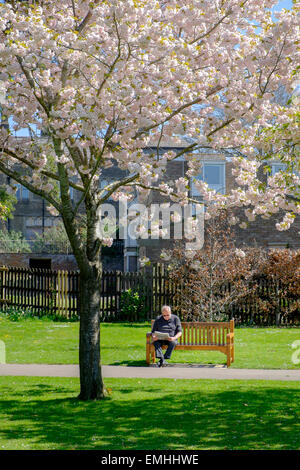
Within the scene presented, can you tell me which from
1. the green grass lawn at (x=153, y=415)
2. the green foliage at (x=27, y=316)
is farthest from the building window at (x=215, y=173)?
the green grass lawn at (x=153, y=415)

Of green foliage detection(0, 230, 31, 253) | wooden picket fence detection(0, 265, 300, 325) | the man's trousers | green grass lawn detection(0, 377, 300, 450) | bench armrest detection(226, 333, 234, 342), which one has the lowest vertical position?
green grass lawn detection(0, 377, 300, 450)

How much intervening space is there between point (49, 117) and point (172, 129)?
2.14m

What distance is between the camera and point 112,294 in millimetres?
22969

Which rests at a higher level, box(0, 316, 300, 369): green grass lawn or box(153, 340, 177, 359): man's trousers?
box(153, 340, 177, 359): man's trousers

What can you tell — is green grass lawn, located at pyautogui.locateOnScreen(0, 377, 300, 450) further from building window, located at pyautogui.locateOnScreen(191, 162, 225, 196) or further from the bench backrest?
building window, located at pyautogui.locateOnScreen(191, 162, 225, 196)

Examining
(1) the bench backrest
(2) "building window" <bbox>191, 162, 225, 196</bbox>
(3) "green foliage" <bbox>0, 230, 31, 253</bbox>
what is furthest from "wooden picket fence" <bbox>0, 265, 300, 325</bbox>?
(3) "green foliage" <bbox>0, 230, 31, 253</bbox>

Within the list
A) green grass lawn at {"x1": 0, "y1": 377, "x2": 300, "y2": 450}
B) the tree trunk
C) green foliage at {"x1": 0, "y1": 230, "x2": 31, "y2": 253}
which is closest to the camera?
green grass lawn at {"x1": 0, "y1": 377, "x2": 300, "y2": 450}

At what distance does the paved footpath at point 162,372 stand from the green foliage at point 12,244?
31971 mm

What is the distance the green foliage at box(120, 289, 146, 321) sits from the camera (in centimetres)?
2245

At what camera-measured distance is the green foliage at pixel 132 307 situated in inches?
884

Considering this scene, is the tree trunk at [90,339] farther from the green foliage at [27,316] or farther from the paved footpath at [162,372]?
the green foliage at [27,316]

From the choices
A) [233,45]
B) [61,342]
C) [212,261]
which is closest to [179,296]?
[212,261]

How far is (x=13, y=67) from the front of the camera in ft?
30.3

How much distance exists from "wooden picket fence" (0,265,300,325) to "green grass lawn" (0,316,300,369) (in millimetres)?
1124
